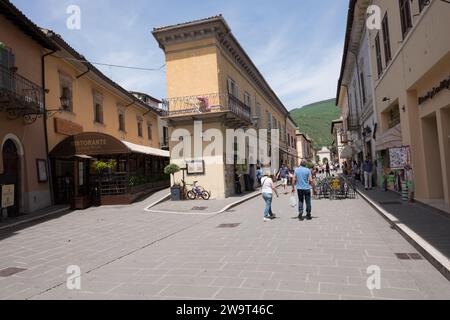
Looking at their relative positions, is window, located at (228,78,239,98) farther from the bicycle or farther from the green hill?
the green hill

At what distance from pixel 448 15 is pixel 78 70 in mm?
16409

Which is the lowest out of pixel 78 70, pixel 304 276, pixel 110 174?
pixel 304 276

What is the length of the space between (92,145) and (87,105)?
4445mm

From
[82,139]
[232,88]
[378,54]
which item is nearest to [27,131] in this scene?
[82,139]

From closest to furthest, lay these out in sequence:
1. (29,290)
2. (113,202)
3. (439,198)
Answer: (29,290) < (439,198) < (113,202)

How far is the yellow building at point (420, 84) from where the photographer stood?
325 inches

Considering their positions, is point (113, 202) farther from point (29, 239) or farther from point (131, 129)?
point (131, 129)

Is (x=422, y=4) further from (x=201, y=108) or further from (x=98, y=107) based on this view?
(x=98, y=107)

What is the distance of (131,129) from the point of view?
978 inches

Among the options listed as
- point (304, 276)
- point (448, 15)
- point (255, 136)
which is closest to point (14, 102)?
point (304, 276)

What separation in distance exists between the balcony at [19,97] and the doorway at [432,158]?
43.3 ft

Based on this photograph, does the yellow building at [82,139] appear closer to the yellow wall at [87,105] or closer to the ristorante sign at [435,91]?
the yellow wall at [87,105]

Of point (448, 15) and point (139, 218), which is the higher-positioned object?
point (448, 15)

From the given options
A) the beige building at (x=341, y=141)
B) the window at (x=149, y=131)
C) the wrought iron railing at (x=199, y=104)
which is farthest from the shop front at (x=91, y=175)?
the beige building at (x=341, y=141)
